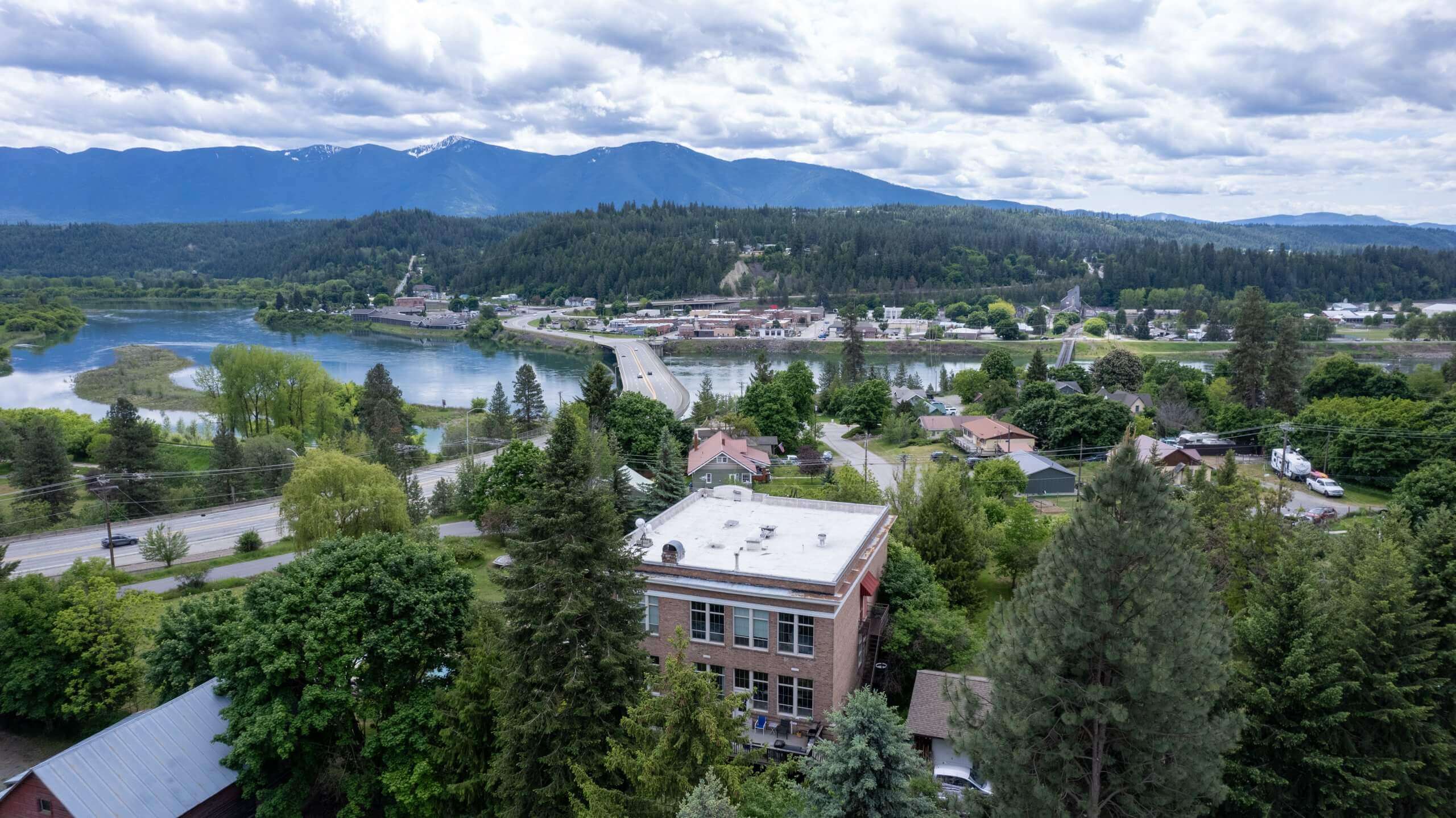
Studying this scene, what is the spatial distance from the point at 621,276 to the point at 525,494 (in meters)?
122

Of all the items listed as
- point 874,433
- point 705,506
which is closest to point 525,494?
point 705,506

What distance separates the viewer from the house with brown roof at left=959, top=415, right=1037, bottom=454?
46.5 metres

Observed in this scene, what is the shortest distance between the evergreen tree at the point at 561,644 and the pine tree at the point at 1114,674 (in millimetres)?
6053

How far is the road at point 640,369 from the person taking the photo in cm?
6506

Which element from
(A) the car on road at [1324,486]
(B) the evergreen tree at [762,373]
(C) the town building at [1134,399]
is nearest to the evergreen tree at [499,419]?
(B) the evergreen tree at [762,373]

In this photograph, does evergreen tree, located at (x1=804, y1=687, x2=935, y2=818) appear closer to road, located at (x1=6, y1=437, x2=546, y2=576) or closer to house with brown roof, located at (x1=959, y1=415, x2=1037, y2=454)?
road, located at (x1=6, y1=437, x2=546, y2=576)

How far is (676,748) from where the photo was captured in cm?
1170

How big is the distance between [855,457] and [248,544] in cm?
2908

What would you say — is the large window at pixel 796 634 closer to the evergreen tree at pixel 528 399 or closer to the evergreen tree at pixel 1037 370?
the evergreen tree at pixel 528 399

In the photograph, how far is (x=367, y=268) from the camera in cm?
17188

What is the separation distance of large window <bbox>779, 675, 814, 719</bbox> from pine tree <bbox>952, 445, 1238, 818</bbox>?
23.0 ft

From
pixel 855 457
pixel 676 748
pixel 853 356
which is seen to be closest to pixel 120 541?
pixel 676 748

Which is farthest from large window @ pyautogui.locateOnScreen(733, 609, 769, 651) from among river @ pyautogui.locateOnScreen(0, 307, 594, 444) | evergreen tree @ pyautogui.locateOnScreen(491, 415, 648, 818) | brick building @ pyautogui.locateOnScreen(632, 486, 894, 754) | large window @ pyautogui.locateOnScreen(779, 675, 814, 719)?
river @ pyautogui.locateOnScreen(0, 307, 594, 444)

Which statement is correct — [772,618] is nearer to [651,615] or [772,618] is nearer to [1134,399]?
[651,615]
